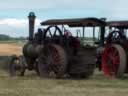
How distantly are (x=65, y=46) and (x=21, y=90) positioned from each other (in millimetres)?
4598

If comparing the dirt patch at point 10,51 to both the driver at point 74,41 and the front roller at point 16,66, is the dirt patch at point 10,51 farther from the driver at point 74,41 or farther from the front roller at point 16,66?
the driver at point 74,41

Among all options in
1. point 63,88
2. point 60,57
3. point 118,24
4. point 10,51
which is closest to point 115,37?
point 118,24

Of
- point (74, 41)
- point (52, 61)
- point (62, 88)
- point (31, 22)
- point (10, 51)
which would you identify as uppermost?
point (31, 22)

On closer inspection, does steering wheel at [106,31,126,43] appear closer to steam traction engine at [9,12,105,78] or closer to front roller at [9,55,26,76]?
steam traction engine at [9,12,105,78]

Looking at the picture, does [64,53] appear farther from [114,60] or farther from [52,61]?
[114,60]

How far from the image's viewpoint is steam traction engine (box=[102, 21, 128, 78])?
706 inches

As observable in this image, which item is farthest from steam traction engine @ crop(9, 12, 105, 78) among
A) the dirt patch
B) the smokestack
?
the dirt patch

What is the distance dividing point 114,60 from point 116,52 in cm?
38

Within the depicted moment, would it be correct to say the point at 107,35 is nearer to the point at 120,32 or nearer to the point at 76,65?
the point at 120,32

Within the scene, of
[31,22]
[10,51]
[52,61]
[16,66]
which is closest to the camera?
[52,61]

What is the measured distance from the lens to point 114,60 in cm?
1873

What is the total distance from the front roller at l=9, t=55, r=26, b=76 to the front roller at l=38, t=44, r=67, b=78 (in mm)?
1319

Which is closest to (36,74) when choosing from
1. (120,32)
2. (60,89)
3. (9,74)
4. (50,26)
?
(9,74)

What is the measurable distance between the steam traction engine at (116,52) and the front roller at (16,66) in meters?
3.25
